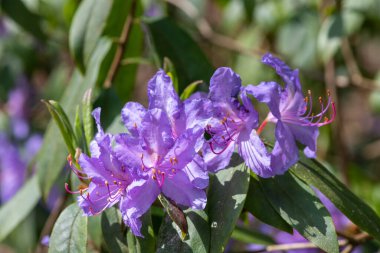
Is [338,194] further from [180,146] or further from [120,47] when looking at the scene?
[120,47]

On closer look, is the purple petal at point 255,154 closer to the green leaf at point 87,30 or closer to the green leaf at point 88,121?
the green leaf at point 88,121

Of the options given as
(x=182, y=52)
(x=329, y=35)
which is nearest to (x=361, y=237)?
(x=182, y=52)

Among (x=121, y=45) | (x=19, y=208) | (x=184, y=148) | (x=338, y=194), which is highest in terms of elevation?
(x=184, y=148)

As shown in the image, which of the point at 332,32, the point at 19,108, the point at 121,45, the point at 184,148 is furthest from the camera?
the point at 19,108

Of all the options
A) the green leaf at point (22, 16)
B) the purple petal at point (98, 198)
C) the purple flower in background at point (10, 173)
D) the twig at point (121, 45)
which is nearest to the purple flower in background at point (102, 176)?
the purple petal at point (98, 198)

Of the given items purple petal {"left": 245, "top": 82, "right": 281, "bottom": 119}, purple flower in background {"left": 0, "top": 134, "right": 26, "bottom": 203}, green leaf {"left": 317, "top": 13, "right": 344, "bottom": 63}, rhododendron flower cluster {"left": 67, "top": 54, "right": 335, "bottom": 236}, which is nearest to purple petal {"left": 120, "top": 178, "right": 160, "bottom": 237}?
rhododendron flower cluster {"left": 67, "top": 54, "right": 335, "bottom": 236}

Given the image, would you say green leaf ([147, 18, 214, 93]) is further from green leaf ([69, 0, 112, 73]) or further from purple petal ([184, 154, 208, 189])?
purple petal ([184, 154, 208, 189])

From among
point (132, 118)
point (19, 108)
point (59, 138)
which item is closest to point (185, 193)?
point (132, 118)

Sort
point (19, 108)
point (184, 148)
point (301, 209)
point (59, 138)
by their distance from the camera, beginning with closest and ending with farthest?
point (184, 148) → point (301, 209) → point (59, 138) → point (19, 108)

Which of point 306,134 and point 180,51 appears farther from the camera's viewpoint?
point 180,51
